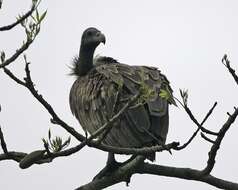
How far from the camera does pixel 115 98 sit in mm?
8672

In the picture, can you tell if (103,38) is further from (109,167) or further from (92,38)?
(109,167)

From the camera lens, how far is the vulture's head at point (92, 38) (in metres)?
10.7

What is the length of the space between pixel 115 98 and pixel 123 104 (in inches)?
12.8

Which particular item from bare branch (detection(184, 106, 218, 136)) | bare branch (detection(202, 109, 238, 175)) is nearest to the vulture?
bare branch (detection(202, 109, 238, 175))

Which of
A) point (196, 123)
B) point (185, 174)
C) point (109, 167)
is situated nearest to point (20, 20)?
point (196, 123)

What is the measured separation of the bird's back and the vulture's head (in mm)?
492

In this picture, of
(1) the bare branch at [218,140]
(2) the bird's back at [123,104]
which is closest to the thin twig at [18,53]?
(1) the bare branch at [218,140]

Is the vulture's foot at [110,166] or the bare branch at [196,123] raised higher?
the bare branch at [196,123]

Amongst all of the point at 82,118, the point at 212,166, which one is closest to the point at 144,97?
the point at 212,166

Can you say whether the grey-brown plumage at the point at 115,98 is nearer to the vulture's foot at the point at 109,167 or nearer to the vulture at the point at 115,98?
the vulture at the point at 115,98

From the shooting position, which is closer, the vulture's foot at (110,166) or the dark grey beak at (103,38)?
the vulture's foot at (110,166)

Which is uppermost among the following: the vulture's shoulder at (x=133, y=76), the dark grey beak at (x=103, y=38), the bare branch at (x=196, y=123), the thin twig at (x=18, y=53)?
the thin twig at (x=18, y=53)

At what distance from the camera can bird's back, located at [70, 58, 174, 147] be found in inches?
332

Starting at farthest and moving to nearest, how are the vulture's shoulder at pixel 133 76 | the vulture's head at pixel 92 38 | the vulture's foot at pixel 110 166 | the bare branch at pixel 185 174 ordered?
the vulture's head at pixel 92 38 < the vulture's foot at pixel 110 166 < the vulture's shoulder at pixel 133 76 < the bare branch at pixel 185 174
